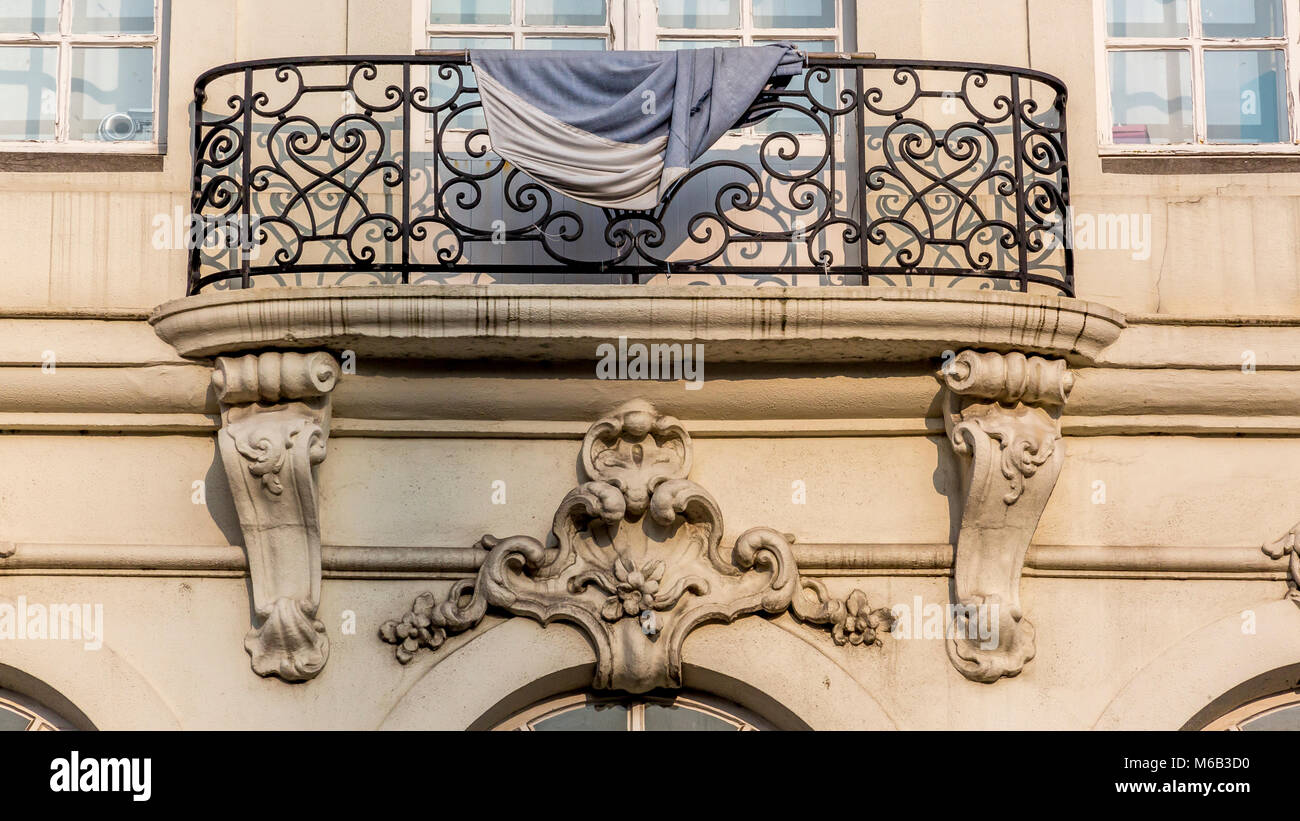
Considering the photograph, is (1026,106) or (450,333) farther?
(1026,106)

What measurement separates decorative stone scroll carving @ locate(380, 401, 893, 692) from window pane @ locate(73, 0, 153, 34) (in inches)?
98.8

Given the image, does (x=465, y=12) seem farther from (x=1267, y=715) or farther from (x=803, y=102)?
(x=1267, y=715)

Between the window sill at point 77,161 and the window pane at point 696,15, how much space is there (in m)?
2.06

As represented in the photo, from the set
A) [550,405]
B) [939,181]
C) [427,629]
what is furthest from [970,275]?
[427,629]

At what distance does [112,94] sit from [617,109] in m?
2.18

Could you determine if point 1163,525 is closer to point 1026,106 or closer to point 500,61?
point 1026,106

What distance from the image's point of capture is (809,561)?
307 inches

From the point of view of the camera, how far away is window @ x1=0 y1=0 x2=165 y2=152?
27.4 feet

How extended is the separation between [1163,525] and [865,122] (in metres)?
1.90

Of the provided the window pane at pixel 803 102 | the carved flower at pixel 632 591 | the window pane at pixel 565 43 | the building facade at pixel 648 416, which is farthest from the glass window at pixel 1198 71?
the carved flower at pixel 632 591

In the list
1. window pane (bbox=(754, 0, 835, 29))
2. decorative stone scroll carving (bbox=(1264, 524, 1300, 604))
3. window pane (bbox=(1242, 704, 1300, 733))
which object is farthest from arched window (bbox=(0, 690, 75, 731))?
decorative stone scroll carving (bbox=(1264, 524, 1300, 604))

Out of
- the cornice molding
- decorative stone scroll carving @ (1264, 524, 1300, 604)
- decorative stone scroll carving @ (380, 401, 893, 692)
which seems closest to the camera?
the cornice molding

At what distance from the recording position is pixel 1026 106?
8227mm

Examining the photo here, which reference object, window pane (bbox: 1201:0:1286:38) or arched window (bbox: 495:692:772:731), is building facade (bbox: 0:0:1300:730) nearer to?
arched window (bbox: 495:692:772:731)
